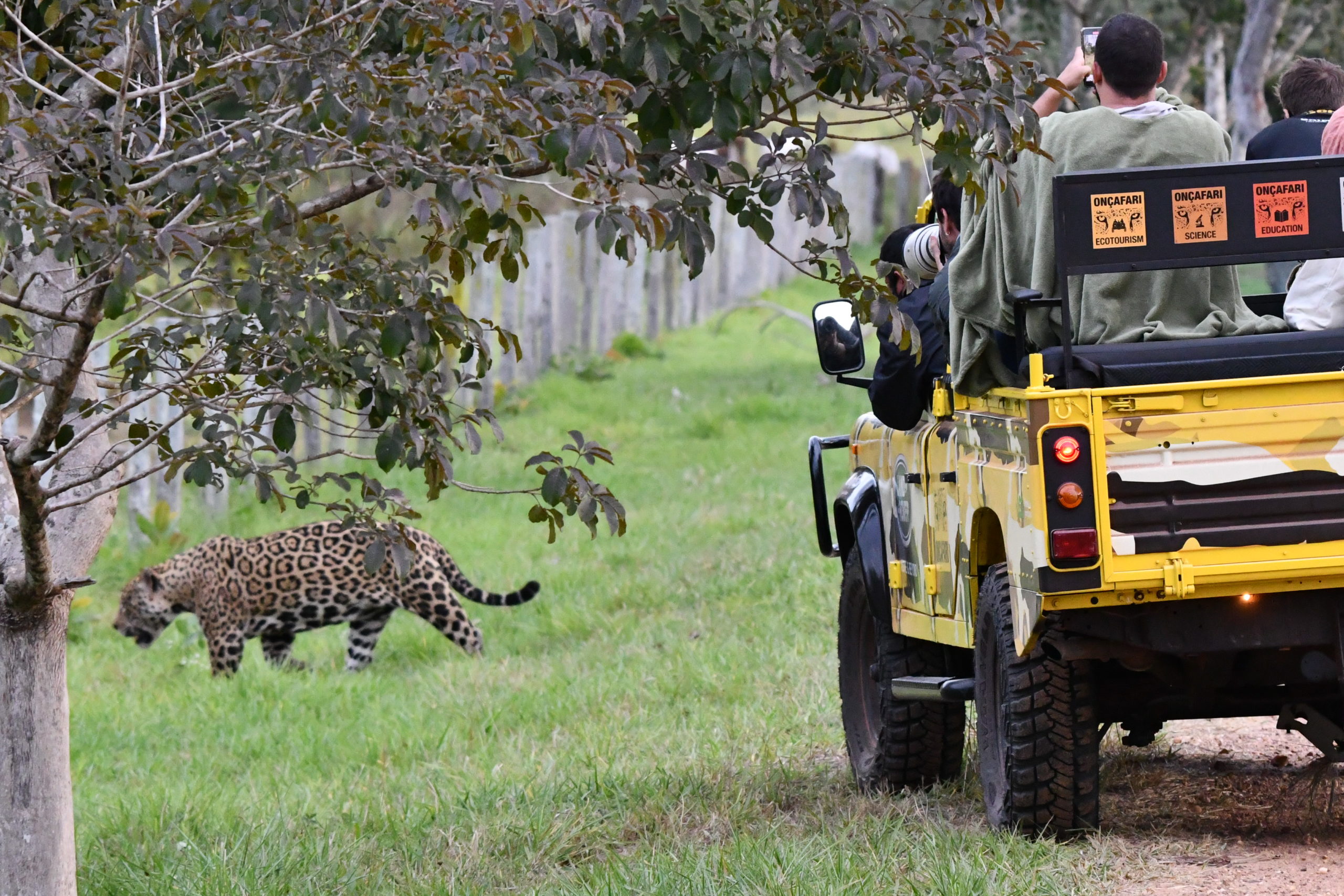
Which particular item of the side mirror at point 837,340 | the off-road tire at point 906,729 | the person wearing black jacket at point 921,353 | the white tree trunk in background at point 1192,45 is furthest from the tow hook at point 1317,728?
the white tree trunk in background at point 1192,45

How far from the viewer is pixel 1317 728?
4730 mm

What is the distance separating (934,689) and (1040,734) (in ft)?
2.14

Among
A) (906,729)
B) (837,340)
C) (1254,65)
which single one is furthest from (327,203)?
(1254,65)

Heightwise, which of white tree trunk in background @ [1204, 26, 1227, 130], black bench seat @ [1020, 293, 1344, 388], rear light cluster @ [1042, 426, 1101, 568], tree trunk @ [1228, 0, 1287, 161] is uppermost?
white tree trunk in background @ [1204, 26, 1227, 130]

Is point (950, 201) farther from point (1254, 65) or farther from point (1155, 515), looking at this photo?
point (1254, 65)

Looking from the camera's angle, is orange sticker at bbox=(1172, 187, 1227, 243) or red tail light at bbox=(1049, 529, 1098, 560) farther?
orange sticker at bbox=(1172, 187, 1227, 243)

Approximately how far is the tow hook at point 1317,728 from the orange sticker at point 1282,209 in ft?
4.34

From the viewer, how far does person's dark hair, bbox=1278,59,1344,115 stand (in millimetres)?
6047

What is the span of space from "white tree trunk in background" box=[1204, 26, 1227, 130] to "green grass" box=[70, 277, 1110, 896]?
11.7 meters

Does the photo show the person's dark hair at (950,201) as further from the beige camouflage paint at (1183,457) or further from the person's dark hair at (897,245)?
the beige camouflage paint at (1183,457)

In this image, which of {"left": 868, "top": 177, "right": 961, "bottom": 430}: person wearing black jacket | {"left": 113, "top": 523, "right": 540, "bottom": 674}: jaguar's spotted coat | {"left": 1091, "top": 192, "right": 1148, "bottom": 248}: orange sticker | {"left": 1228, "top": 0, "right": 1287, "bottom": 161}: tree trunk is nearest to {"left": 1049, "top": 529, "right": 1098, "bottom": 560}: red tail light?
{"left": 1091, "top": 192, "right": 1148, "bottom": 248}: orange sticker

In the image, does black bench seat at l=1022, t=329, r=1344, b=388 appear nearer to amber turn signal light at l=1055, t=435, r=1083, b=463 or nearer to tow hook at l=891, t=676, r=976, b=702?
amber turn signal light at l=1055, t=435, r=1083, b=463

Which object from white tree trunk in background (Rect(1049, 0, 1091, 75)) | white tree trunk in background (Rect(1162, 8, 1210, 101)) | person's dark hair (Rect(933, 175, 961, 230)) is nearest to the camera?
person's dark hair (Rect(933, 175, 961, 230))

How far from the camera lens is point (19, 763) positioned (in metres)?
4.82
